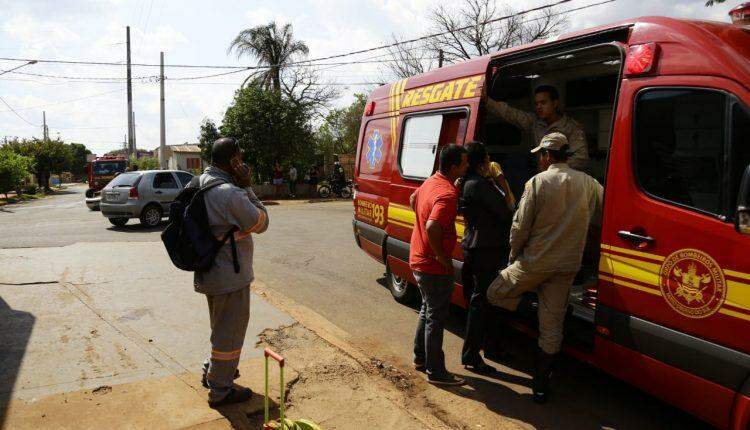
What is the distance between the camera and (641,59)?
3.56m

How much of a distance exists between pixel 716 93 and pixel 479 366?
108 inches

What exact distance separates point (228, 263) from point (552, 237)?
232cm

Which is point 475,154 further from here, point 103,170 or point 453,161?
point 103,170

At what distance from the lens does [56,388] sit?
3871mm

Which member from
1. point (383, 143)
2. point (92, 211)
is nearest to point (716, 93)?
point (383, 143)

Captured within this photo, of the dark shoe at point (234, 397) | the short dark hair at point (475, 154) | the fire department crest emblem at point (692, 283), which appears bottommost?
the dark shoe at point (234, 397)

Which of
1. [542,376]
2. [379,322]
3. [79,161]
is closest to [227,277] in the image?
[542,376]

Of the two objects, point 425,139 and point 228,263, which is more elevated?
point 425,139

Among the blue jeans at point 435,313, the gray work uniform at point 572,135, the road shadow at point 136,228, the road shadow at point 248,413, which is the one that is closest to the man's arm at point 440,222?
the blue jeans at point 435,313

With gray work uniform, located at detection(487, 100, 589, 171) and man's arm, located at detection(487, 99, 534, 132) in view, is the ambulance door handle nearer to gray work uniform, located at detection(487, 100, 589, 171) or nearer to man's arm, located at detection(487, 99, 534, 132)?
gray work uniform, located at detection(487, 100, 589, 171)

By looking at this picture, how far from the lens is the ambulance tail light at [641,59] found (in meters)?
3.49

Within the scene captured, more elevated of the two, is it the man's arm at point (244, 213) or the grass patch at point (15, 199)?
the man's arm at point (244, 213)

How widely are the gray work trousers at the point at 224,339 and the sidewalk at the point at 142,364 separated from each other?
0.52 ft

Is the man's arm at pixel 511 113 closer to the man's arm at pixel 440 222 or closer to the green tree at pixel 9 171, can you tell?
the man's arm at pixel 440 222
